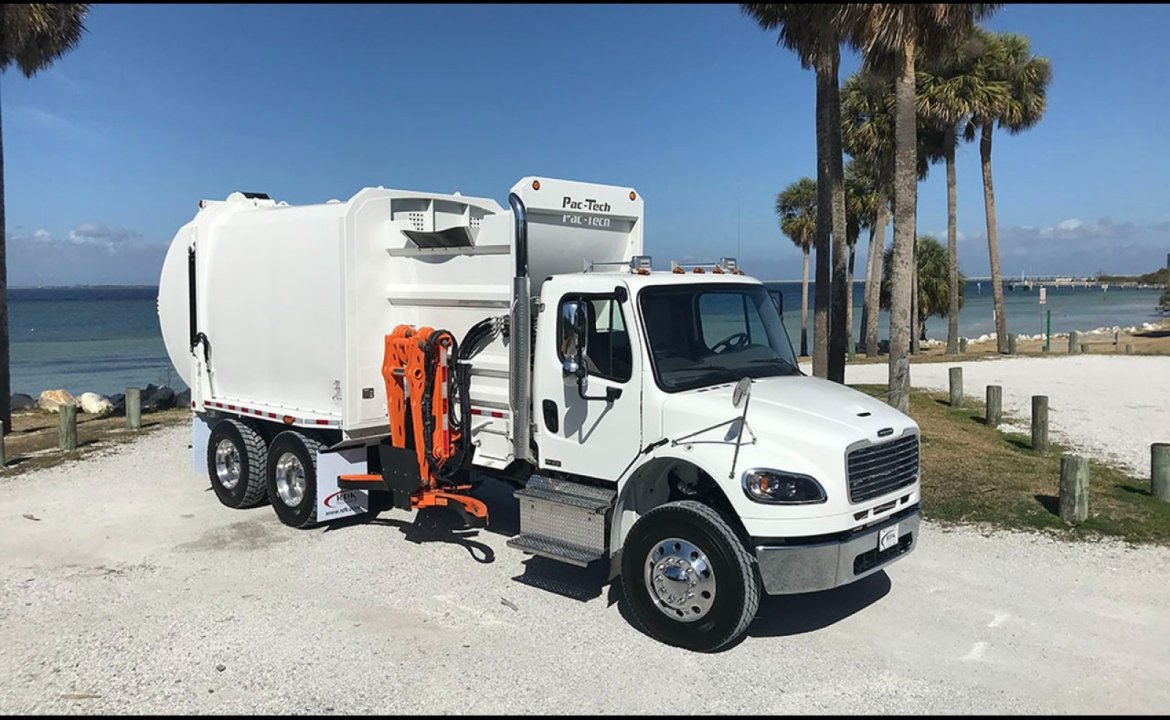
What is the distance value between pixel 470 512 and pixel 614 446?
1997mm

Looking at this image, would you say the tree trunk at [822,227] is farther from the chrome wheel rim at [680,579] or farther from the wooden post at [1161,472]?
the chrome wheel rim at [680,579]

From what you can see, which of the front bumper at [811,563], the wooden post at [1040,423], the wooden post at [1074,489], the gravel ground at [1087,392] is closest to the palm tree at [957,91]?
the gravel ground at [1087,392]

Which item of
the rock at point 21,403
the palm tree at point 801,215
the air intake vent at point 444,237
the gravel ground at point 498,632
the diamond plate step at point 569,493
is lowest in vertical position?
the gravel ground at point 498,632

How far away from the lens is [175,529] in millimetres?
9258

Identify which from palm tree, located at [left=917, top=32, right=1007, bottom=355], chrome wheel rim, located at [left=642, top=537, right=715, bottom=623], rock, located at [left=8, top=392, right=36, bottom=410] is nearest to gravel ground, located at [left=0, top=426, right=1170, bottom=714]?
chrome wheel rim, located at [left=642, top=537, right=715, bottom=623]

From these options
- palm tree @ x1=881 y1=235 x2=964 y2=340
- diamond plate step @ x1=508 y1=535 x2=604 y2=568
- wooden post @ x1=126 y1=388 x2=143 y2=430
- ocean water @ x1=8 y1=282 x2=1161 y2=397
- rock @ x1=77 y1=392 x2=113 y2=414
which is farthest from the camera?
palm tree @ x1=881 y1=235 x2=964 y2=340

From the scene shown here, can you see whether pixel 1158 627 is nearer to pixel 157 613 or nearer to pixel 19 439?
pixel 157 613

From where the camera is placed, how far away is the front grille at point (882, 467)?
19.0 ft

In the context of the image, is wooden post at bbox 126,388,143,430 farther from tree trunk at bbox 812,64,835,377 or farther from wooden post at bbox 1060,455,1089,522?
wooden post at bbox 1060,455,1089,522

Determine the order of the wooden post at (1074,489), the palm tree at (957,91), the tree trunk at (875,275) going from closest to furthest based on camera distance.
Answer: the wooden post at (1074,489)
the palm tree at (957,91)
the tree trunk at (875,275)

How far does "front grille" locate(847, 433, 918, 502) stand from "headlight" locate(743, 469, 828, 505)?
0.94ft

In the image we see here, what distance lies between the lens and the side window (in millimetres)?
6656

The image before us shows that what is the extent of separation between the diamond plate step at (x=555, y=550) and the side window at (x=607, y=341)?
136cm

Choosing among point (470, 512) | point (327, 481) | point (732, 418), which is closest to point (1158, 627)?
point (732, 418)
